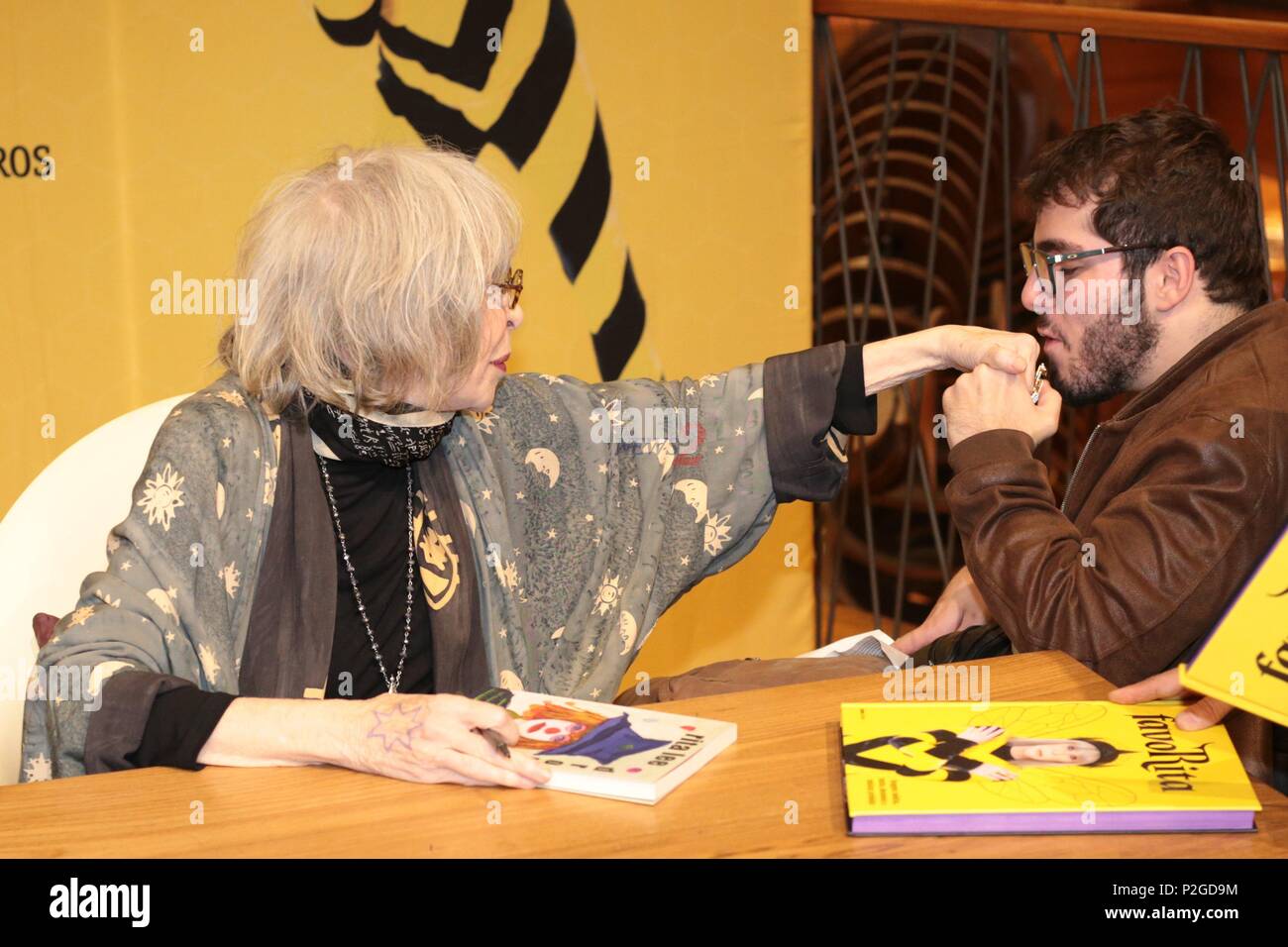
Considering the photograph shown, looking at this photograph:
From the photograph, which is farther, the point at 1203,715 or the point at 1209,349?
the point at 1209,349

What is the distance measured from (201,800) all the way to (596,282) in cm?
218

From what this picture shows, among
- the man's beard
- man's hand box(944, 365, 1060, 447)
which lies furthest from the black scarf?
the man's beard

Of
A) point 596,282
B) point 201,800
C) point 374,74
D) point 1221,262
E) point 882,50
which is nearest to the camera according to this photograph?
point 201,800

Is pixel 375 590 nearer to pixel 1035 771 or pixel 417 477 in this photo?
pixel 417 477

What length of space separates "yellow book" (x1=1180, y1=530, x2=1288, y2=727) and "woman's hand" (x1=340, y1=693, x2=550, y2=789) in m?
0.54

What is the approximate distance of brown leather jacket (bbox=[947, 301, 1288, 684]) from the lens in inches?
58.6

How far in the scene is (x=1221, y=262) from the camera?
1811 millimetres

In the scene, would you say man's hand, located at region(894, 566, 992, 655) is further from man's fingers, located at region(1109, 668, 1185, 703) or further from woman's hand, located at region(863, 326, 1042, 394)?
man's fingers, located at region(1109, 668, 1185, 703)

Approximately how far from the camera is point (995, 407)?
169 cm

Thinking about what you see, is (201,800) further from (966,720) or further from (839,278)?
(839,278)

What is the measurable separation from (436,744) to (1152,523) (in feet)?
Result: 2.93

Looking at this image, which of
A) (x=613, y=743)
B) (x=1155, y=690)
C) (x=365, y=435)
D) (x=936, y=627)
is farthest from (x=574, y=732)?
(x=936, y=627)
